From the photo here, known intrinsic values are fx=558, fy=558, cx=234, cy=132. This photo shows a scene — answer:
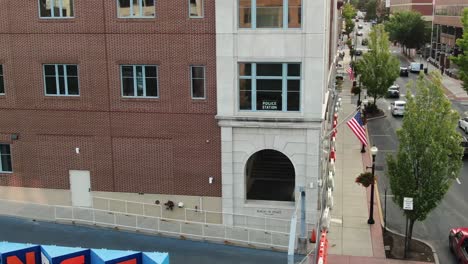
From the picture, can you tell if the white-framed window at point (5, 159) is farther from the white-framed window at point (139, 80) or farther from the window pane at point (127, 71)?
the window pane at point (127, 71)

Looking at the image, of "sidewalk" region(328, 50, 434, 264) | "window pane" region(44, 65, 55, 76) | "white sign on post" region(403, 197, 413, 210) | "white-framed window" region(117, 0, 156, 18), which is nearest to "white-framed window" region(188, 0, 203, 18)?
"white-framed window" region(117, 0, 156, 18)

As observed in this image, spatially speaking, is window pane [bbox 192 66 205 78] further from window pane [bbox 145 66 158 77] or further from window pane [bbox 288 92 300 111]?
window pane [bbox 288 92 300 111]

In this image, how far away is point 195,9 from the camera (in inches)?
904

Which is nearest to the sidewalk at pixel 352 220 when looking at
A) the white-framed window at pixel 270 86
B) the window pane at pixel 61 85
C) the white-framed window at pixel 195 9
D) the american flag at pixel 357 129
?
the american flag at pixel 357 129

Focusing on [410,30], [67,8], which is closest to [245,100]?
[67,8]

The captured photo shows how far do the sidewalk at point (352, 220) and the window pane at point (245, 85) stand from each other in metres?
7.03

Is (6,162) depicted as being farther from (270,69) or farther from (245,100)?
(270,69)

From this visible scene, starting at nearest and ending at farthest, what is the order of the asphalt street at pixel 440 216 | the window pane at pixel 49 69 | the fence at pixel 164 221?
the fence at pixel 164 221 < the asphalt street at pixel 440 216 < the window pane at pixel 49 69

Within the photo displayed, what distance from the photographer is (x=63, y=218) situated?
24266 millimetres

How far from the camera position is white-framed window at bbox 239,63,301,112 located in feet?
73.4

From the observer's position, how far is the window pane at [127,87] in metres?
24.2

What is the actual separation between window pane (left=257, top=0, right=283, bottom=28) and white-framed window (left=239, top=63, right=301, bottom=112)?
1.58 metres

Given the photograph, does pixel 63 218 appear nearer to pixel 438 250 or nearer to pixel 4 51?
pixel 4 51

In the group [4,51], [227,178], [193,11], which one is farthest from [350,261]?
[4,51]
